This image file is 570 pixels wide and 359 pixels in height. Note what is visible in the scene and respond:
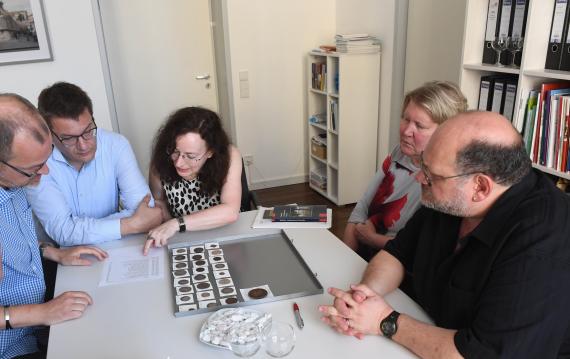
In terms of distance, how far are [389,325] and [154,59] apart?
147 inches

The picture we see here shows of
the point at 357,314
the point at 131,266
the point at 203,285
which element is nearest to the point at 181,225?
the point at 131,266

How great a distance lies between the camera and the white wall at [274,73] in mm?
4160

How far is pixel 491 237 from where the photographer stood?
1150 mm

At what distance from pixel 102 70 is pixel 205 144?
6.43ft

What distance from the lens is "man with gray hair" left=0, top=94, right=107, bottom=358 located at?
4.35ft

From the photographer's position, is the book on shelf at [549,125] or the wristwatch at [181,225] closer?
the wristwatch at [181,225]

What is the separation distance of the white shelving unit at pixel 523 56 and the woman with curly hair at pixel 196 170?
52.4 inches

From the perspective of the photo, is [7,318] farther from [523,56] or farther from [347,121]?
[347,121]

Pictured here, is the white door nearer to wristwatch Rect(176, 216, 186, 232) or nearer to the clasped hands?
wristwatch Rect(176, 216, 186, 232)

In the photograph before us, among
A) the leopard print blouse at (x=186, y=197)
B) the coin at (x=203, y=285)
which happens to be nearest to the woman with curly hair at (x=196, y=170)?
the leopard print blouse at (x=186, y=197)

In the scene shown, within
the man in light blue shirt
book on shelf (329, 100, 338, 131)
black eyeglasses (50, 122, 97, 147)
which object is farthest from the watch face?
book on shelf (329, 100, 338, 131)

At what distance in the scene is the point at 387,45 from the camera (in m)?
3.68

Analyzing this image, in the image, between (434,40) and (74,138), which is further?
(434,40)

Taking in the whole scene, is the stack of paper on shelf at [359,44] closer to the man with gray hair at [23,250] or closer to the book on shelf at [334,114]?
the book on shelf at [334,114]
